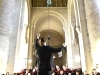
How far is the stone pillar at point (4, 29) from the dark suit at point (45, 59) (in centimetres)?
459

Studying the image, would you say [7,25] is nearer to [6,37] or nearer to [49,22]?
[6,37]

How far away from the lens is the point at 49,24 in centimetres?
2183

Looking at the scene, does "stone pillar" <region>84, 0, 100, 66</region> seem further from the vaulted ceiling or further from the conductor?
the vaulted ceiling

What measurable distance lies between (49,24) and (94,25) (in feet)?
44.2

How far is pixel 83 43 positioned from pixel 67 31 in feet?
25.3

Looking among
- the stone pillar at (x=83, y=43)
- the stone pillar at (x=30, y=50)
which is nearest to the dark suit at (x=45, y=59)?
the stone pillar at (x=83, y=43)

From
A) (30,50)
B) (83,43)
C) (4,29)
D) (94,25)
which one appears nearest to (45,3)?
(30,50)

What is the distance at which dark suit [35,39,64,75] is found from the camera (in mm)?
3225

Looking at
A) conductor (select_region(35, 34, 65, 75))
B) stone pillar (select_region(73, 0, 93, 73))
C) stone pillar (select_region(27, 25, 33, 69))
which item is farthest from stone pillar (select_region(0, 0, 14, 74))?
stone pillar (select_region(27, 25, 33, 69))

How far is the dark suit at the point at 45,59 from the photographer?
10.6 ft

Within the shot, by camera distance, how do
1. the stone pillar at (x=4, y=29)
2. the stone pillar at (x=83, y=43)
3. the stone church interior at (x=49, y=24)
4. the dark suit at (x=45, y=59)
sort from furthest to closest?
the stone pillar at (x=83, y=43)
the stone church interior at (x=49, y=24)
the stone pillar at (x=4, y=29)
the dark suit at (x=45, y=59)

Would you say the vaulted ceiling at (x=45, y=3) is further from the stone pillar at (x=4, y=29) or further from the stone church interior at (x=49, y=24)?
the stone pillar at (x=4, y=29)

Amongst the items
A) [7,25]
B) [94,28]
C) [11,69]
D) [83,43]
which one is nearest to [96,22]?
[94,28]

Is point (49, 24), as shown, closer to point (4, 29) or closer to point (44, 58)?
point (4, 29)
